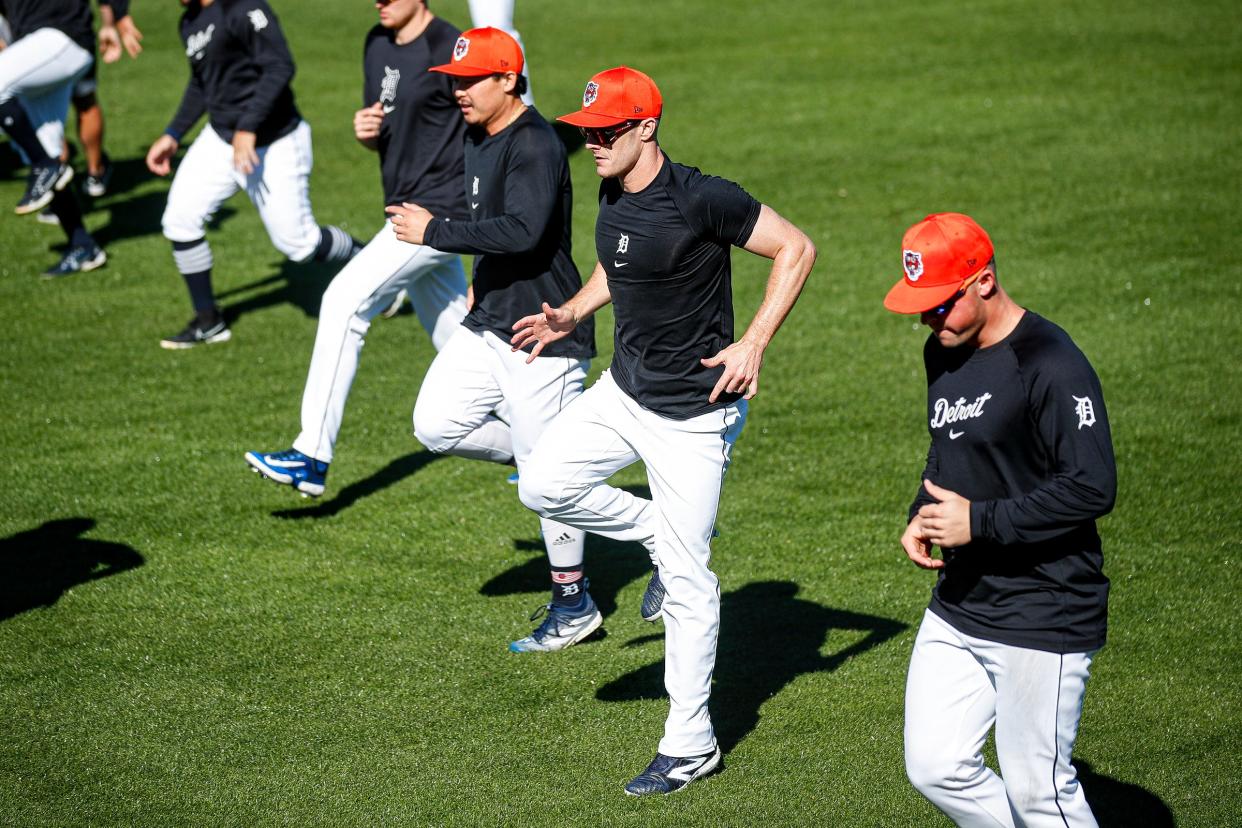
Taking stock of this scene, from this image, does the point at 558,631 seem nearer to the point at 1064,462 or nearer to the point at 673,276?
the point at 673,276

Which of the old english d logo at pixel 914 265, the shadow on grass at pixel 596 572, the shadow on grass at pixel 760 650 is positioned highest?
the old english d logo at pixel 914 265

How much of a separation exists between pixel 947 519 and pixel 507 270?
9.84 feet

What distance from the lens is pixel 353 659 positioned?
6.43 metres

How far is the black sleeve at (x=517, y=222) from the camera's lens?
19.8ft

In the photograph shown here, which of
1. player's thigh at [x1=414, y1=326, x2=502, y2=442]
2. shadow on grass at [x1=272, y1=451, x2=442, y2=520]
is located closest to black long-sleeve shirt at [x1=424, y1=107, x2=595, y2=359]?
player's thigh at [x1=414, y1=326, x2=502, y2=442]

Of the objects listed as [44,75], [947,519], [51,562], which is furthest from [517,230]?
[44,75]

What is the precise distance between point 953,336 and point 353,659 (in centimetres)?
353

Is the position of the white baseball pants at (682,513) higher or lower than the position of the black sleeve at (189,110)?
lower

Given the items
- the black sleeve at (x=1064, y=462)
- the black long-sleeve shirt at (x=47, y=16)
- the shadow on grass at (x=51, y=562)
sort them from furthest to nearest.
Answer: the black long-sleeve shirt at (x=47, y=16)
the shadow on grass at (x=51, y=562)
the black sleeve at (x=1064, y=462)

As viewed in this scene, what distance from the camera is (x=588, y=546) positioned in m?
7.80

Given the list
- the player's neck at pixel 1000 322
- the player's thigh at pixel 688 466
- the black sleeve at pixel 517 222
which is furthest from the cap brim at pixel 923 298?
the black sleeve at pixel 517 222

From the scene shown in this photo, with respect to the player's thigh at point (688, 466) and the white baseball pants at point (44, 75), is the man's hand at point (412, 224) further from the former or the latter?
the white baseball pants at point (44, 75)

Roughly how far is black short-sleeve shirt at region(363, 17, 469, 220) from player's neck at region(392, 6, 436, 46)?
0.07m

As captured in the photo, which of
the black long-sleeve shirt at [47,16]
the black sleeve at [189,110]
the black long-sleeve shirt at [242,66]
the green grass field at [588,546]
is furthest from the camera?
the black long-sleeve shirt at [47,16]
